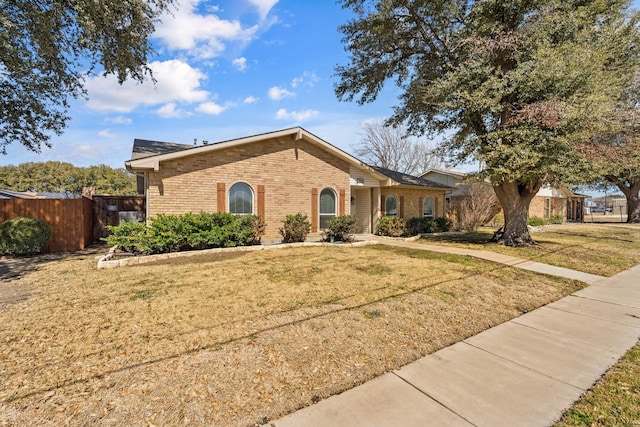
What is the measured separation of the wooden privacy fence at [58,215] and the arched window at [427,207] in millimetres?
17020

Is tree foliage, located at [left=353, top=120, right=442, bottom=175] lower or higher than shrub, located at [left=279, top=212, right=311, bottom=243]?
higher

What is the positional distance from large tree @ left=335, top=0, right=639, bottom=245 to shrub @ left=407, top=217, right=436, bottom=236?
14.2 feet

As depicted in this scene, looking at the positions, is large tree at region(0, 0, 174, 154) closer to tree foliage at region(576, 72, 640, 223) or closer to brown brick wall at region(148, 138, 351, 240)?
brown brick wall at region(148, 138, 351, 240)

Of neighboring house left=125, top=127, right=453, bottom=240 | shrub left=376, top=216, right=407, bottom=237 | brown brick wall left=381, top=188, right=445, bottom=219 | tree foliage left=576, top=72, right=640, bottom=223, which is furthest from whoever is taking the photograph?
brown brick wall left=381, top=188, right=445, bottom=219

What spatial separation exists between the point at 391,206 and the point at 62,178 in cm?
4859

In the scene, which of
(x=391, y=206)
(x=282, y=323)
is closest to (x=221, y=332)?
(x=282, y=323)

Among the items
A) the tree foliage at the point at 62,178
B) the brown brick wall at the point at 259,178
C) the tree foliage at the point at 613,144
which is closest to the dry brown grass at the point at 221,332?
the brown brick wall at the point at 259,178

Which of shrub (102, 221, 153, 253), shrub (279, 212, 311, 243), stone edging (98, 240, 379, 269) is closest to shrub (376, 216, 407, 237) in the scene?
stone edging (98, 240, 379, 269)

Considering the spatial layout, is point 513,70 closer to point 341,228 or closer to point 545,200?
point 341,228

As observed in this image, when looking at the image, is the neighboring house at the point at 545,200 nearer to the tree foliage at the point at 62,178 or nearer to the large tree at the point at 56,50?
the large tree at the point at 56,50

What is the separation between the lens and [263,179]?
12.1 m

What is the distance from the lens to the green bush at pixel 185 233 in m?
8.78

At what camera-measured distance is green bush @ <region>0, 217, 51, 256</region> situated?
934cm

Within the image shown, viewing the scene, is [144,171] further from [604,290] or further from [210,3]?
[604,290]
